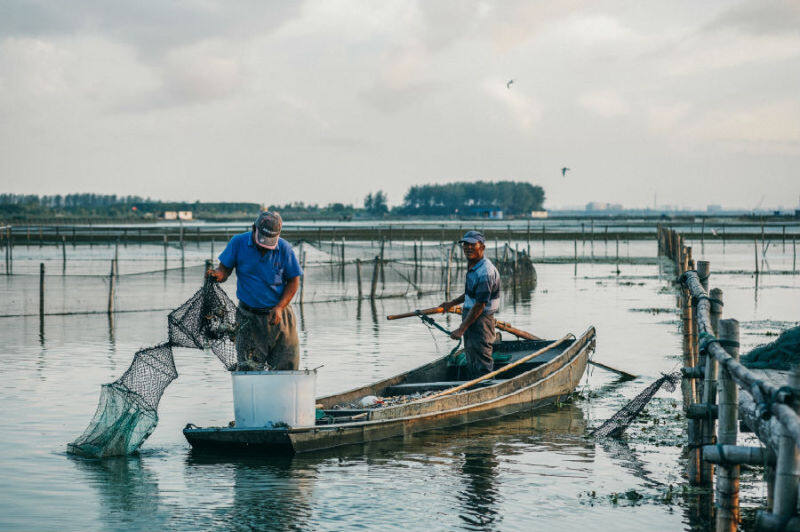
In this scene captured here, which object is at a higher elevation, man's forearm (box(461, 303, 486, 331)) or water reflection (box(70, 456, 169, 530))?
man's forearm (box(461, 303, 486, 331))

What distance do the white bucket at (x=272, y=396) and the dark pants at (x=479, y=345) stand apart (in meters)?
2.72

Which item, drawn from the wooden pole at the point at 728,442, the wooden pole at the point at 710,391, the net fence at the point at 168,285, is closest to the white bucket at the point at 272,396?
the wooden pole at the point at 710,391

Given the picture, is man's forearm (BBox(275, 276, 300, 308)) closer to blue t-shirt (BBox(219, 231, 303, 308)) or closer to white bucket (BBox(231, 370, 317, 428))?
blue t-shirt (BBox(219, 231, 303, 308))

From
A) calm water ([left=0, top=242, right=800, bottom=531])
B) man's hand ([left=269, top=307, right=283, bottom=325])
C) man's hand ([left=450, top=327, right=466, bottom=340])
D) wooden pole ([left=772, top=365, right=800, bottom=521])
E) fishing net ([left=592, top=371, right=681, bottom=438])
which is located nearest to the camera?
wooden pole ([left=772, top=365, right=800, bottom=521])

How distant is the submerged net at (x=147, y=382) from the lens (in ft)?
32.6

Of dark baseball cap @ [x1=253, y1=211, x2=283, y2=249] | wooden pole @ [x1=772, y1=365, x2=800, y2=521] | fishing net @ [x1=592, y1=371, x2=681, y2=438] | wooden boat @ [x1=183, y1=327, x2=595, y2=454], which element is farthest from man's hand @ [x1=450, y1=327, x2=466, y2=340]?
wooden pole @ [x1=772, y1=365, x2=800, y2=521]

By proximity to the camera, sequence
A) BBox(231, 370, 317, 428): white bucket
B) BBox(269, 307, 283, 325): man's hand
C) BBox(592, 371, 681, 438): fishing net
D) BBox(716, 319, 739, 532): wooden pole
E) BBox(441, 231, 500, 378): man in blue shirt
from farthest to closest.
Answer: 1. BBox(441, 231, 500, 378): man in blue shirt
2. BBox(592, 371, 681, 438): fishing net
3. BBox(269, 307, 283, 325): man's hand
4. BBox(231, 370, 317, 428): white bucket
5. BBox(716, 319, 739, 532): wooden pole

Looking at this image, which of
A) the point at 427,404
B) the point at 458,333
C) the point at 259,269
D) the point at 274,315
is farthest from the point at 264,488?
the point at 458,333

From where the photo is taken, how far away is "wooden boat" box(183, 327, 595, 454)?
32.2 ft

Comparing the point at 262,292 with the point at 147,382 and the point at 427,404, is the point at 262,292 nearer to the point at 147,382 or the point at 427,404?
the point at 147,382

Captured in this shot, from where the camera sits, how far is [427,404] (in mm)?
11008

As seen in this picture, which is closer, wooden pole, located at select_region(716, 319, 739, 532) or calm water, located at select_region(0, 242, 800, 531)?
wooden pole, located at select_region(716, 319, 739, 532)

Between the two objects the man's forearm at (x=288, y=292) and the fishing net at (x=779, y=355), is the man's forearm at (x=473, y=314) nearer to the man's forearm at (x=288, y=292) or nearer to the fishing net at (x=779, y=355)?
the man's forearm at (x=288, y=292)

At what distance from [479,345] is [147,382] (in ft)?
13.4
